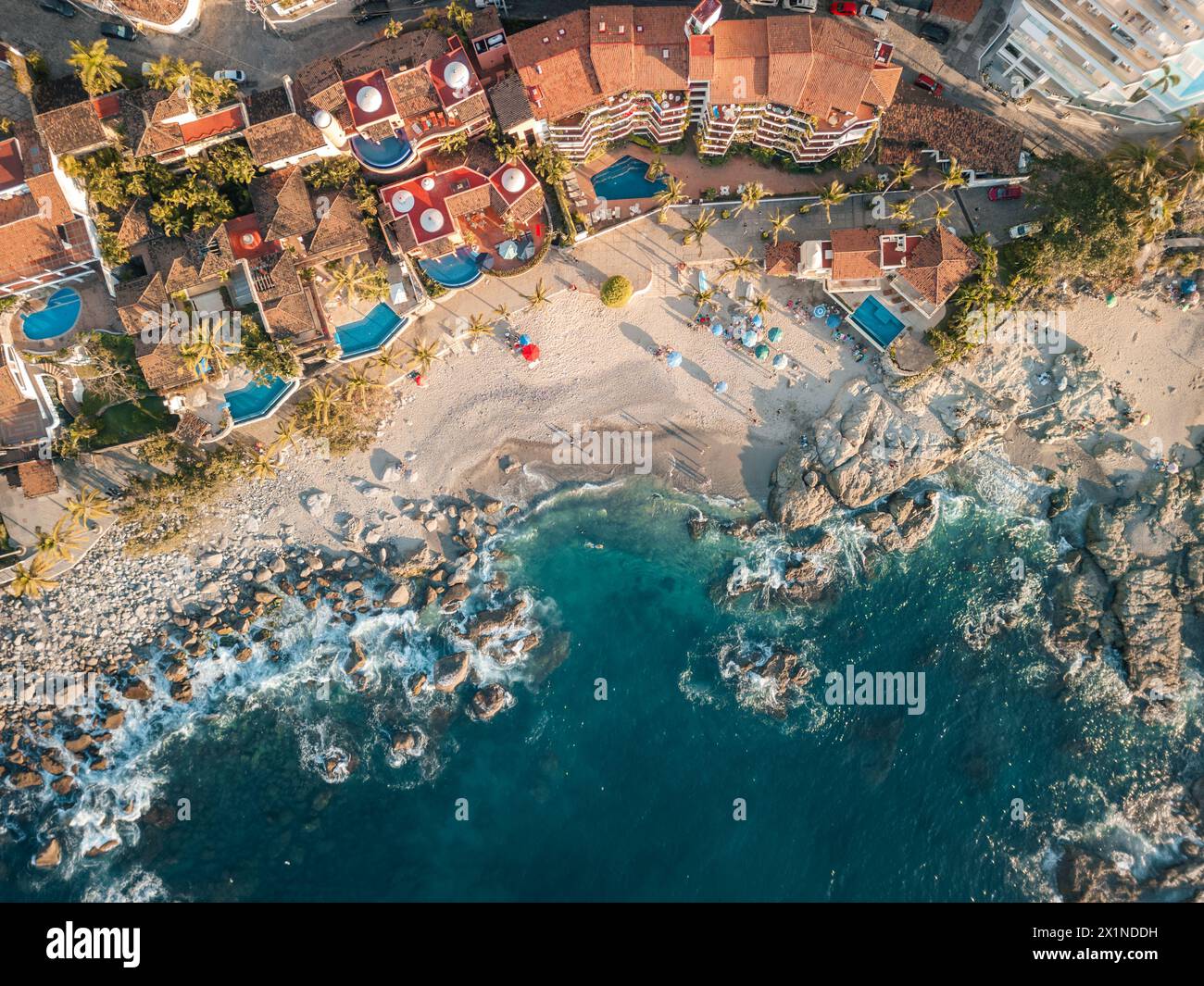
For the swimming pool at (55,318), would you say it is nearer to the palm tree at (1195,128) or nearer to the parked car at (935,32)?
the parked car at (935,32)

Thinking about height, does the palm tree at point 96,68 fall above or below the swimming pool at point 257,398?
above

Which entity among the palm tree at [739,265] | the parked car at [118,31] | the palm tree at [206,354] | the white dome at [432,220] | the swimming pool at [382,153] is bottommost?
the palm tree at [206,354]

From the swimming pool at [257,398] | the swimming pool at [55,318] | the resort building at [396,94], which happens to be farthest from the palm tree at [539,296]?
the swimming pool at [55,318]

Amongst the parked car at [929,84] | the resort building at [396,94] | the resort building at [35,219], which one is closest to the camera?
the resort building at [396,94]

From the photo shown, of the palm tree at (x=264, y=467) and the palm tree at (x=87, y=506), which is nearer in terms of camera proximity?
the palm tree at (x=87, y=506)

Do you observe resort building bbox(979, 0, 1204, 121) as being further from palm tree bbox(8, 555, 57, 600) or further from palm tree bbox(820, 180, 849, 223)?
palm tree bbox(8, 555, 57, 600)
